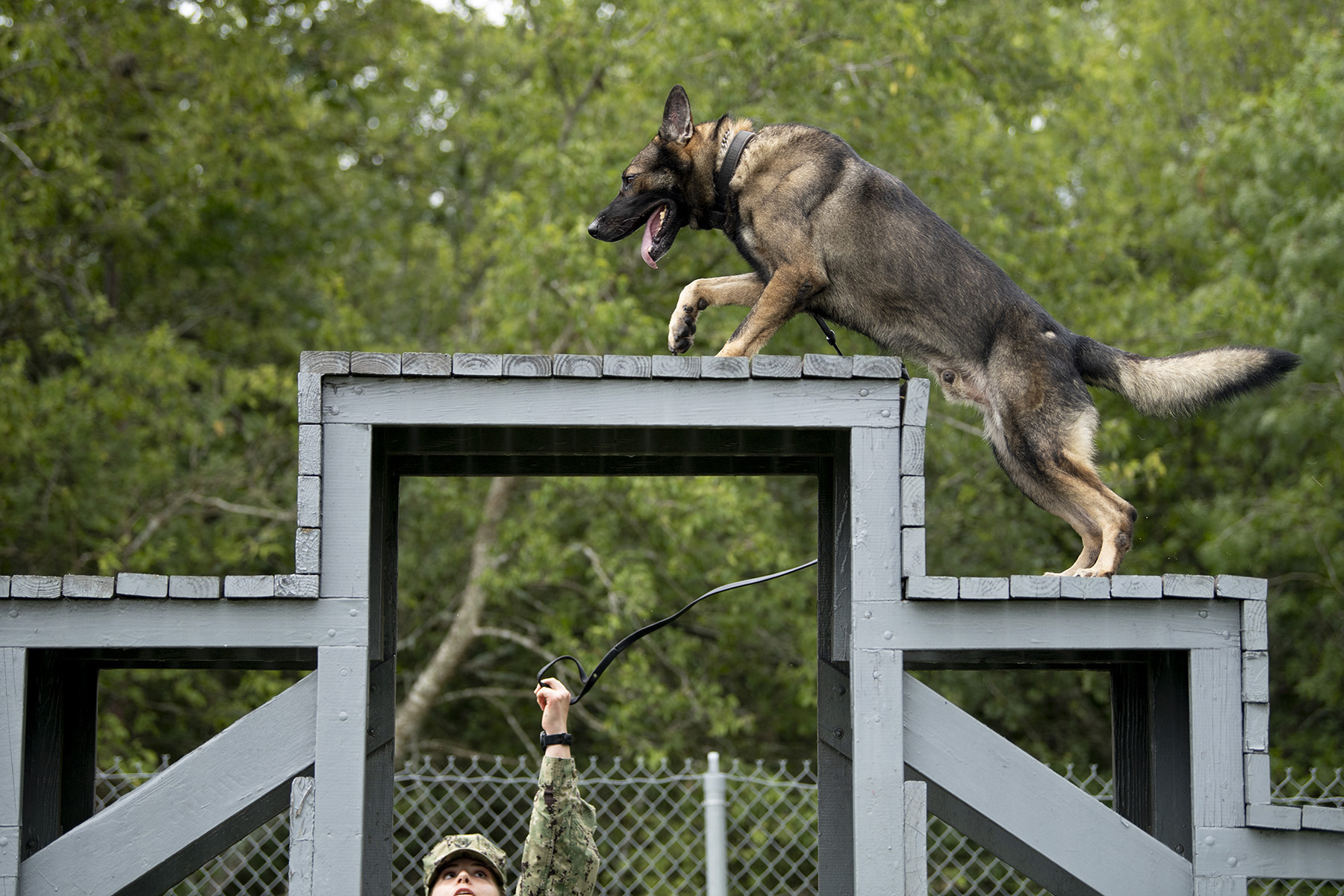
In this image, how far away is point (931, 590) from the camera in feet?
10.8

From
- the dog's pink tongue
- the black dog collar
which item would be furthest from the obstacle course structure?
the black dog collar

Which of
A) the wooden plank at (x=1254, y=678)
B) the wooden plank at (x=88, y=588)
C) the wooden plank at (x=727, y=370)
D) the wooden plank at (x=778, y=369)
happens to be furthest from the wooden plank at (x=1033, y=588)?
the wooden plank at (x=88, y=588)

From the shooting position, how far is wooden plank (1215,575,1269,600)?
3322 millimetres

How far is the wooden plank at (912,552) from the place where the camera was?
3.30 meters

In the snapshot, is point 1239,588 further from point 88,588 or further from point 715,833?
point 88,588

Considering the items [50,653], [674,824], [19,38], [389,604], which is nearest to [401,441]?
[389,604]

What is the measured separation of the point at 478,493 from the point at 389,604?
7.02m

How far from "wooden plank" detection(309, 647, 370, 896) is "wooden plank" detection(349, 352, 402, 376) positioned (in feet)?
2.50

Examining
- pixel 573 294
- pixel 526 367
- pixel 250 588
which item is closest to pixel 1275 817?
pixel 526 367

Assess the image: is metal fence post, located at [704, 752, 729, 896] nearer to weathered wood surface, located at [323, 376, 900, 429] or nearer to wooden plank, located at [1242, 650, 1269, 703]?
weathered wood surface, located at [323, 376, 900, 429]

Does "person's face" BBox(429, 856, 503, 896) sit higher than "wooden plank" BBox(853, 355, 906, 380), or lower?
lower

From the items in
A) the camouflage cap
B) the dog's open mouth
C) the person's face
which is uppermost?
the dog's open mouth

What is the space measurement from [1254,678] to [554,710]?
194 centimetres

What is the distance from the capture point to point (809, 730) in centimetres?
1170
